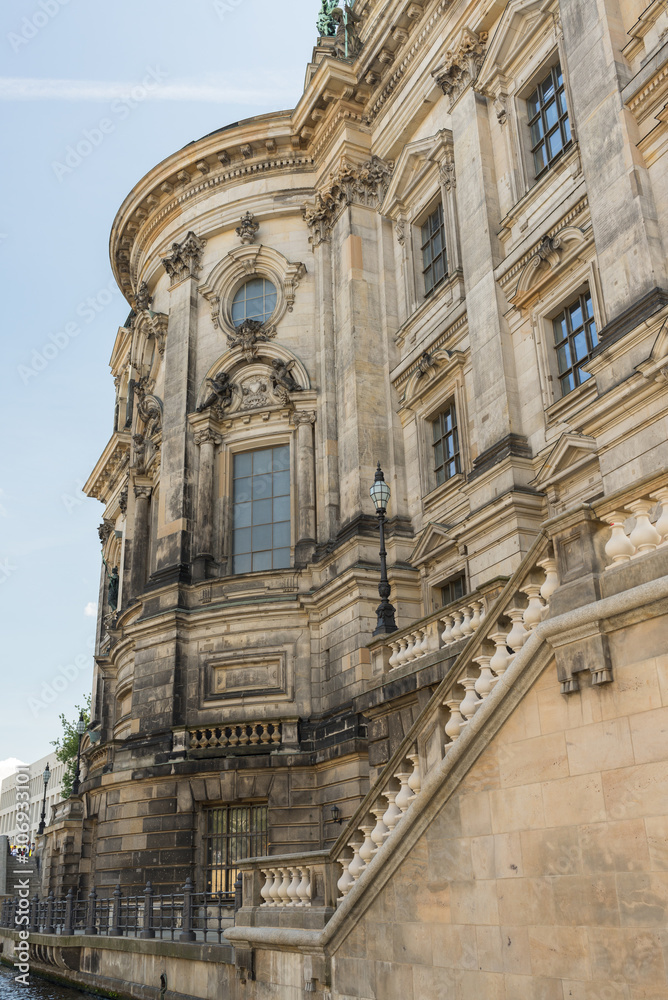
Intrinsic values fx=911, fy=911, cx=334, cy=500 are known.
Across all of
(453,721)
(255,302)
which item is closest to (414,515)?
(255,302)

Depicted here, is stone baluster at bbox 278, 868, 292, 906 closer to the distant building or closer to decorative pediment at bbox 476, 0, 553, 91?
decorative pediment at bbox 476, 0, 553, 91

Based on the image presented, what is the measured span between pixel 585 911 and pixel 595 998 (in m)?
0.68

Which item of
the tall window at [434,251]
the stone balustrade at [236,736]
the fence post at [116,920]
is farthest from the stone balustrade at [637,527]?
the tall window at [434,251]

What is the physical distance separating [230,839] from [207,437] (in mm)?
11005

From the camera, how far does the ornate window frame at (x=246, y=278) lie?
27.3 m

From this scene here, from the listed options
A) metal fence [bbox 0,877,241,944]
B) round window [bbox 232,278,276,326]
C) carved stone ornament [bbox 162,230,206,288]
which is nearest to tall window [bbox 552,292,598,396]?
metal fence [bbox 0,877,241,944]

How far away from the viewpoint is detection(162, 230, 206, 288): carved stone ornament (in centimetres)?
2895

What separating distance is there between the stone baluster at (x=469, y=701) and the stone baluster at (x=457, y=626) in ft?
15.9

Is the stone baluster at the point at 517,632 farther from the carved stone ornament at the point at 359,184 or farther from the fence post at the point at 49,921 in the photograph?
the carved stone ornament at the point at 359,184

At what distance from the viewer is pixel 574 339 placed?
17.9 metres

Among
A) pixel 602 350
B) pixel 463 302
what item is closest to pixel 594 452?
pixel 602 350

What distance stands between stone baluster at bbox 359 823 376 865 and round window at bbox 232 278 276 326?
19.2m

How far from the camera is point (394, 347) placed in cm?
2466

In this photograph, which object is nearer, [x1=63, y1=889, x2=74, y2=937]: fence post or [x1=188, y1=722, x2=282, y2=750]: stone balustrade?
[x1=63, y1=889, x2=74, y2=937]: fence post
